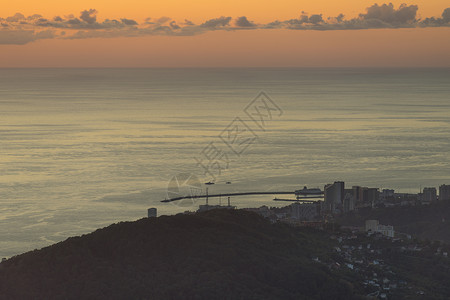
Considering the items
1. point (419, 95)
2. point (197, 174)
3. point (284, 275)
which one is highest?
point (419, 95)

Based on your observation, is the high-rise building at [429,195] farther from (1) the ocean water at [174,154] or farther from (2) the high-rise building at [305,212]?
(2) the high-rise building at [305,212]

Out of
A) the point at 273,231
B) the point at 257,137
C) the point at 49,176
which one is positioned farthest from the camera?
the point at 257,137

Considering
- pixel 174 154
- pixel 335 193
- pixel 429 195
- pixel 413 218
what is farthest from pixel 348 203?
pixel 174 154

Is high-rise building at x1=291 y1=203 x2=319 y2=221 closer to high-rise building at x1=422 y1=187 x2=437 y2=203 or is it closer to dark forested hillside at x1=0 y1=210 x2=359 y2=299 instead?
high-rise building at x1=422 y1=187 x2=437 y2=203

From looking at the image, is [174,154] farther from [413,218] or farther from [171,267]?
[171,267]

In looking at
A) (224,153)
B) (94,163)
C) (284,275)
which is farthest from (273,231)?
(224,153)

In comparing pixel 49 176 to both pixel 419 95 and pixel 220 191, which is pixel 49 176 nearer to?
pixel 220 191
